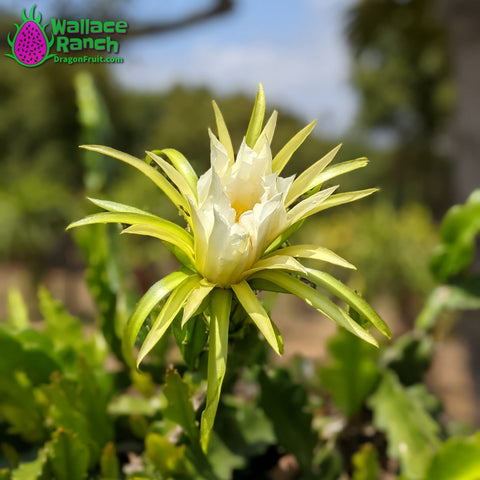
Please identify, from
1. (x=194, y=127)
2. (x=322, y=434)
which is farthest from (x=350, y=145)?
(x=322, y=434)

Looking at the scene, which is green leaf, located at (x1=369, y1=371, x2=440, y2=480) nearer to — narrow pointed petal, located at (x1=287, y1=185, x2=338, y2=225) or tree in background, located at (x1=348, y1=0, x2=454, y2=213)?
narrow pointed petal, located at (x1=287, y1=185, x2=338, y2=225)

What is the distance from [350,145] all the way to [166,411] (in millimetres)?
10201

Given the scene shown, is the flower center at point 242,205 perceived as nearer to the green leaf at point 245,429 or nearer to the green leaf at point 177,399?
the green leaf at point 177,399

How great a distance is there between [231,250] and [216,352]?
0.07m

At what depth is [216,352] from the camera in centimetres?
36

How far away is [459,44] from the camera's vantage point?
1488 millimetres

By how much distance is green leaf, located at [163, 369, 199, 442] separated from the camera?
45 cm

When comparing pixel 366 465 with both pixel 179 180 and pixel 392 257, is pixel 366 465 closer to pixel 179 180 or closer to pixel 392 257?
pixel 179 180

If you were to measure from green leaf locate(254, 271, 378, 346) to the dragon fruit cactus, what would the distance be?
552 millimetres

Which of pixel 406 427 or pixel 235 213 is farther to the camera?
pixel 406 427

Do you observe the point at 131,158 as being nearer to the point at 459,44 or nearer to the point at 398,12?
the point at 459,44

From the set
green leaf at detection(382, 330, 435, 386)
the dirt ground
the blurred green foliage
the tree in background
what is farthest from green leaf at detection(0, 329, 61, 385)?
the tree in background

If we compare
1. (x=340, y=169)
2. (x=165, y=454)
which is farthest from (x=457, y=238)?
(x=165, y=454)

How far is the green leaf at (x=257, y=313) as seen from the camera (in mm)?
355
